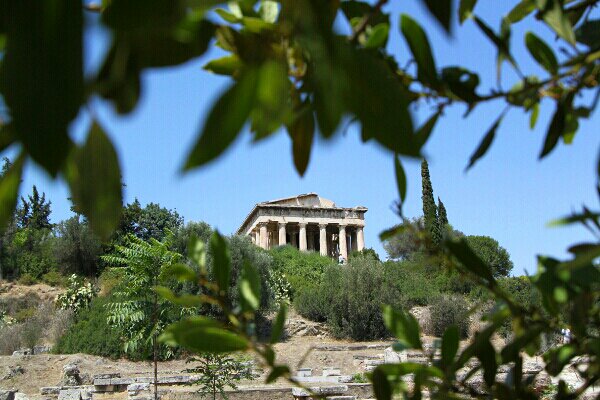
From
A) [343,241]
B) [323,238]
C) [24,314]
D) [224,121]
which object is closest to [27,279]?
[24,314]

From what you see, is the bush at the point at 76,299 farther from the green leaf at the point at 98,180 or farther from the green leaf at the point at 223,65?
the green leaf at the point at 98,180

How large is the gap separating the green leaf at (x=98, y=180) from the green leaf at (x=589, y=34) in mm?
492

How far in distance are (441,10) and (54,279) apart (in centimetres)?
2177

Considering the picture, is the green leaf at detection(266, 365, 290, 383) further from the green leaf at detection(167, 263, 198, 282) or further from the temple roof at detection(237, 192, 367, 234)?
the temple roof at detection(237, 192, 367, 234)

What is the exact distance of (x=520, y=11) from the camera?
0.66 meters

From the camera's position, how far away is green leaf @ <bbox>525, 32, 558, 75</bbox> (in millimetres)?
586

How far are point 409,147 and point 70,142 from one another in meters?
0.13

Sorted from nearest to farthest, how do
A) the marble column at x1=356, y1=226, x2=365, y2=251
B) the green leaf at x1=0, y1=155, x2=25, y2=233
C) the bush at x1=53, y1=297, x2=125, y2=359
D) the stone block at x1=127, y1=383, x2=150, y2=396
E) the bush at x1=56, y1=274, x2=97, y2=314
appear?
the green leaf at x1=0, y1=155, x2=25, y2=233 → the stone block at x1=127, y1=383, x2=150, y2=396 → the bush at x1=53, y1=297, x2=125, y2=359 → the bush at x1=56, y1=274, x2=97, y2=314 → the marble column at x1=356, y1=226, x2=365, y2=251

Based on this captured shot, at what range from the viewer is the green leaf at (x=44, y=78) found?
188 millimetres

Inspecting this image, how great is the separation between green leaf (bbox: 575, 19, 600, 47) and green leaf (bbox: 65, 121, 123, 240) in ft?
1.61

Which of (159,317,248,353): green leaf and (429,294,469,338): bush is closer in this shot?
(159,317,248,353): green leaf

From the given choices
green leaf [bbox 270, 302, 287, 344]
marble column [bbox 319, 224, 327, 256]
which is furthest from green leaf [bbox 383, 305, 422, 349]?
marble column [bbox 319, 224, 327, 256]

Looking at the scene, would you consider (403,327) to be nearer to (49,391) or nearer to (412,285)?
(49,391)

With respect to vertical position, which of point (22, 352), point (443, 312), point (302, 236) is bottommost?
point (22, 352)
